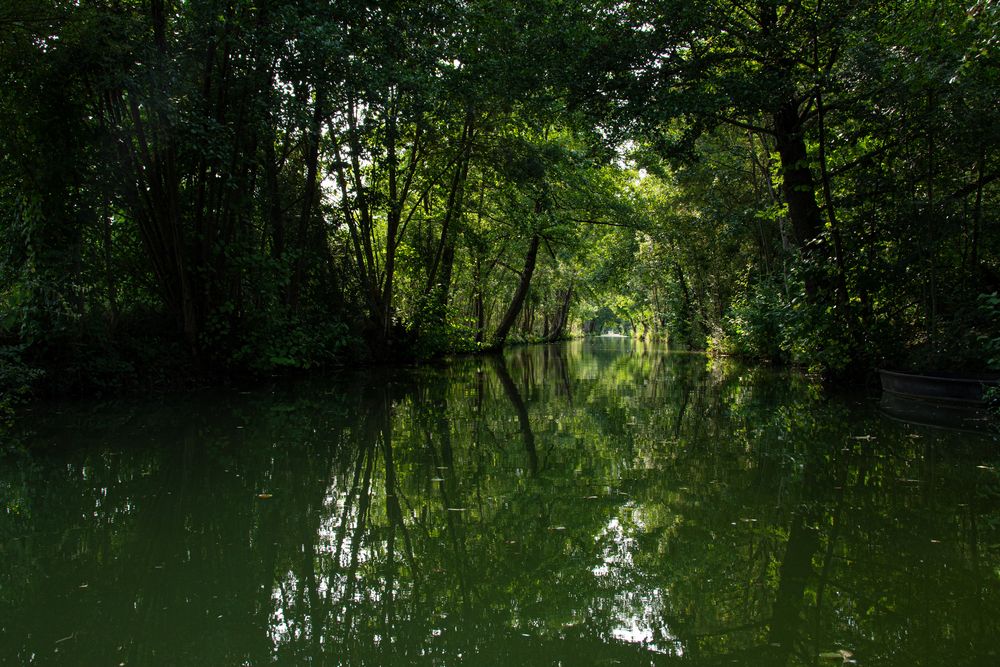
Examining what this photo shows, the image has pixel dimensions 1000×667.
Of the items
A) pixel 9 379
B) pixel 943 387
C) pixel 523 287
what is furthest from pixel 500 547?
pixel 523 287

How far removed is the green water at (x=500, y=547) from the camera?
3041 millimetres

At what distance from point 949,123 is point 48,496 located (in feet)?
41.4

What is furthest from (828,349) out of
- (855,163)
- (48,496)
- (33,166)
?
(33,166)

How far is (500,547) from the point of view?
426cm

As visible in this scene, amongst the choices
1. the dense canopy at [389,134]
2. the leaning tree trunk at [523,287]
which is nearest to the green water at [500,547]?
the dense canopy at [389,134]

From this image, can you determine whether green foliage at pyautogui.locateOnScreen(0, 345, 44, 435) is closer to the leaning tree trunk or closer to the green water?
the green water

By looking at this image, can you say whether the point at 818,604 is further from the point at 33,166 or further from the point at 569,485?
the point at 33,166

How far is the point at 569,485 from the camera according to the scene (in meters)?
5.76

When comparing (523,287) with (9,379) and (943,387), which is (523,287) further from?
(9,379)

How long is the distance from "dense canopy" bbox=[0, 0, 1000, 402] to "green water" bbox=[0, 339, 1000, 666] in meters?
3.87

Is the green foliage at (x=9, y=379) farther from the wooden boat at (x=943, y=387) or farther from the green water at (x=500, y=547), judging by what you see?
the wooden boat at (x=943, y=387)

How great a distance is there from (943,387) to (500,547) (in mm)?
8645

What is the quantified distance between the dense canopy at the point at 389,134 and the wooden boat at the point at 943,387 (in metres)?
0.34

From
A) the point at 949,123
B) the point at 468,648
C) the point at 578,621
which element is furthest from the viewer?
the point at 949,123
